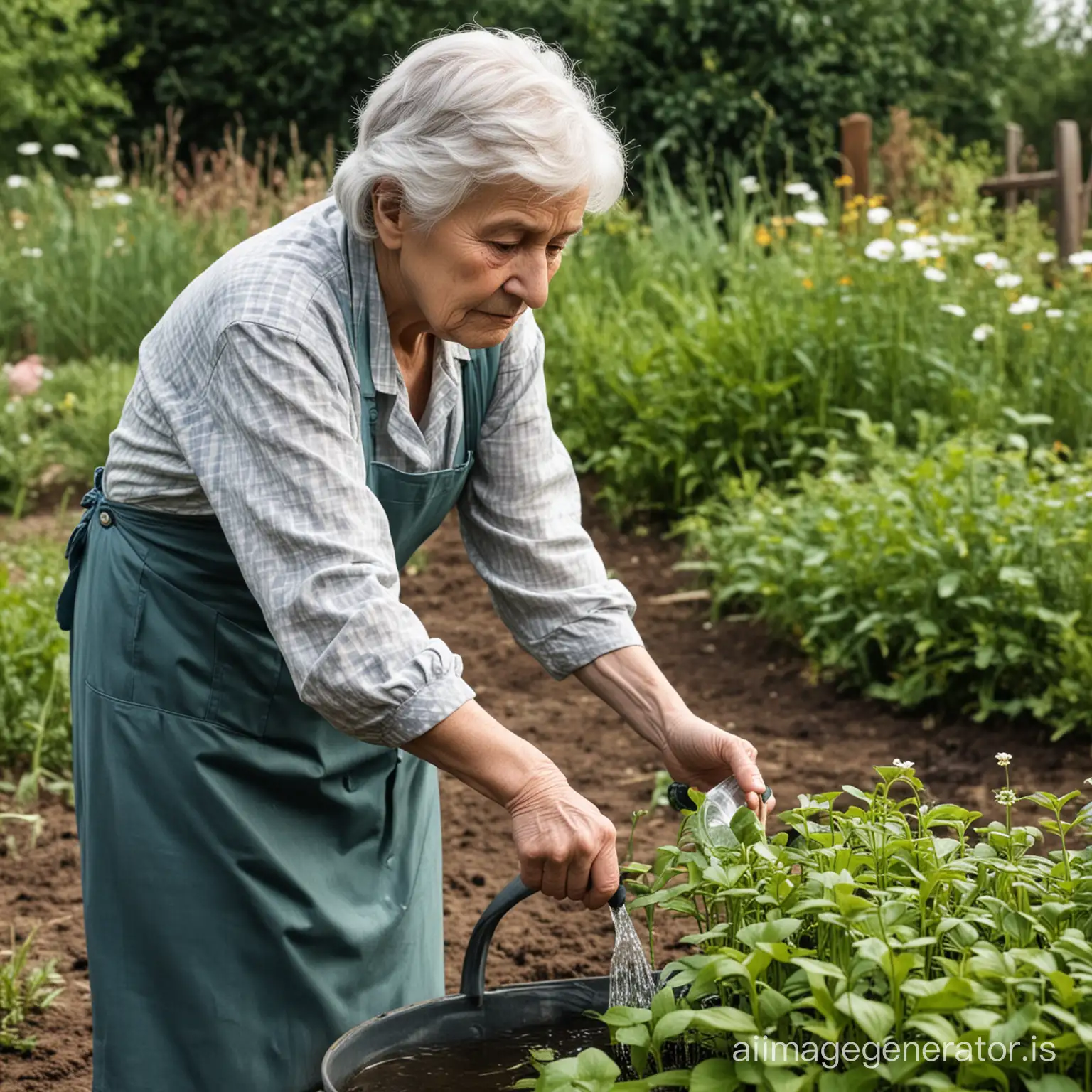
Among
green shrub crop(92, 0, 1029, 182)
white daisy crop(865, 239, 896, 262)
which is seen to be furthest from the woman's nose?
green shrub crop(92, 0, 1029, 182)

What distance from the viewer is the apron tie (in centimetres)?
211

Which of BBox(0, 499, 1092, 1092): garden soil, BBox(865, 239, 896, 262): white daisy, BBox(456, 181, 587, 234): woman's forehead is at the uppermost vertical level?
BBox(456, 181, 587, 234): woman's forehead

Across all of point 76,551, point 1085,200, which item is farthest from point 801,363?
point 76,551

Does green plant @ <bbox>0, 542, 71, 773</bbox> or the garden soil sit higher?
green plant @ <bbox>0, 542, 71, 773</bbox>

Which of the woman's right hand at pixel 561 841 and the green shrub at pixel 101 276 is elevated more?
the green shrub at pixel 101 276

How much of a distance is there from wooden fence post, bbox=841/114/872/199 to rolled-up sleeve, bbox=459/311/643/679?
6066 mm

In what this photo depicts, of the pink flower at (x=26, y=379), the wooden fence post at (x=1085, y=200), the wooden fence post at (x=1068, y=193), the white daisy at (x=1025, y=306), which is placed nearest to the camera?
the white daisy at (x=1025, y=306)

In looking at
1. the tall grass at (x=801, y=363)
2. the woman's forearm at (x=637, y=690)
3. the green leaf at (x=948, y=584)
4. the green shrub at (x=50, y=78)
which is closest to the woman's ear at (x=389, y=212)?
the woman's forearm at (x=637, y=690)

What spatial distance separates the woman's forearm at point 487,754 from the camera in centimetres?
162

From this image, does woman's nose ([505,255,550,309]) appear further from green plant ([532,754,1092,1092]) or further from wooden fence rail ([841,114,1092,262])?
wooden fence rail ([841,114,1092,262])

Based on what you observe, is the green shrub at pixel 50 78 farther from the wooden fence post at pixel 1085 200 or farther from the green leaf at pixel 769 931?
the green leaf at pixel 769 931

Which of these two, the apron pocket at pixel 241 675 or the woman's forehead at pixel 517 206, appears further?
the apron pocket at pixel 241 675

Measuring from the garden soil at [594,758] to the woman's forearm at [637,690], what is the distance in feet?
3.63

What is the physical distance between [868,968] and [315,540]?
0.75 meters
